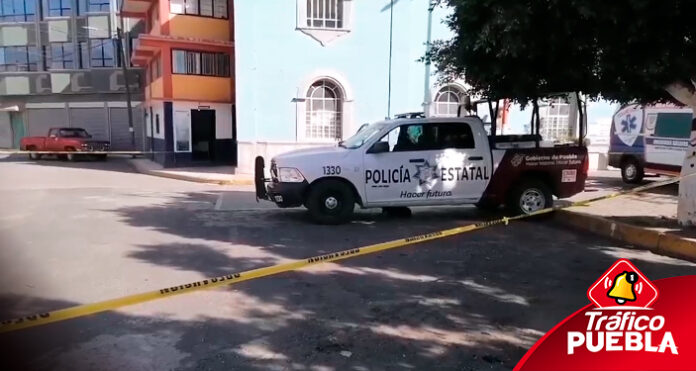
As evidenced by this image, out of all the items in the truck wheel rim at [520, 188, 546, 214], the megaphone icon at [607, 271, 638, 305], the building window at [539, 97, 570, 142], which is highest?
the building window at [539, 97, 570, 142]

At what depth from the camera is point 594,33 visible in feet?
20.5

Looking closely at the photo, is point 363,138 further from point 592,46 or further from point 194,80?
point 194,80

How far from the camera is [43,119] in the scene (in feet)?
111

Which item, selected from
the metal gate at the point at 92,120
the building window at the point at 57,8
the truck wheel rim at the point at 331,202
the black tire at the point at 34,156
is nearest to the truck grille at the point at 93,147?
the black tire at the point at 34,156

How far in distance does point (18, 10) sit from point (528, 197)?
38.6 meters

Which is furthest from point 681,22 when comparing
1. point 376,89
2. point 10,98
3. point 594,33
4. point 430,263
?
point 10,98

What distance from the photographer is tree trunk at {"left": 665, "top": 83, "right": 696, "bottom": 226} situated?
6.93m

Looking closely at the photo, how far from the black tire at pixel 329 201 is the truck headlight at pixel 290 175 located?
0.30 meters

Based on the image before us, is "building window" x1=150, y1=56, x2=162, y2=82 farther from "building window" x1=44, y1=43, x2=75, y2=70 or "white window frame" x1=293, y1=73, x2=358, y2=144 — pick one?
Answer: "building window" x1=44, y1=43, x2=75, y2=70

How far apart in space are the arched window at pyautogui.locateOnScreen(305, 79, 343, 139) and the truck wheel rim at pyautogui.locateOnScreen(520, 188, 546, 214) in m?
9.62

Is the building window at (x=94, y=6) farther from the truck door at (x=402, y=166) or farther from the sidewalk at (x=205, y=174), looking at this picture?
the truck door at (x=402, y=166)

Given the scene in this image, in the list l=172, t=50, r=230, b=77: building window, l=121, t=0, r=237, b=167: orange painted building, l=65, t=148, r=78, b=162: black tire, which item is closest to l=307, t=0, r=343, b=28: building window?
l=121, t=0, r=237, b=167: orange painted building

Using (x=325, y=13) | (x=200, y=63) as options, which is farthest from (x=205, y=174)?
(x=325, y=13)

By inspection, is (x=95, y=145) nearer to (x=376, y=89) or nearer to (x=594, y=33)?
(x=376, y=89)
